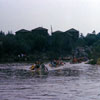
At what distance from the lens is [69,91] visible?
20.1 metres

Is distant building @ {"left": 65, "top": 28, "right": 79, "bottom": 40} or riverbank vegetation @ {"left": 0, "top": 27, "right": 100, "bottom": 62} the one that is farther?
distant building @ {"left": 65, "top": 28, "right": 79, "bottom": 40}

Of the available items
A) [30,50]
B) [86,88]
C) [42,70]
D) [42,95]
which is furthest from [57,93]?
[30,50]

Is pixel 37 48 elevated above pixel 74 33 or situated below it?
below

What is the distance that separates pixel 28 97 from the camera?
58.2 ft

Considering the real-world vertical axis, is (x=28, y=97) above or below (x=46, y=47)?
below

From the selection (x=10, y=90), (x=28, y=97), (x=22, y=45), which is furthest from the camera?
(x=22, y=45)

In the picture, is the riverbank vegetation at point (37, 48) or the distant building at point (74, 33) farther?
the distant building at point (74, 33)

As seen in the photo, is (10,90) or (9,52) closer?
(10,90)

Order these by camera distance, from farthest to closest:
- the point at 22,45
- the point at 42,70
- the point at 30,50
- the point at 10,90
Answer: the point at 30,50 → the point at 22,45 → the point at 42,70 → the point at 10,90

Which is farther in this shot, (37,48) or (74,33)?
(74,33)

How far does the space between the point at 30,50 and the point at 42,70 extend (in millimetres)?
55684

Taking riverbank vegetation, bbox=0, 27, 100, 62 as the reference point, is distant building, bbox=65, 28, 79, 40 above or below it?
above

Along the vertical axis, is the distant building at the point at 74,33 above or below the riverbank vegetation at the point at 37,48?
above

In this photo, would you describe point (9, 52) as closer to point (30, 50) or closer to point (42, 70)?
point (30, 50)
